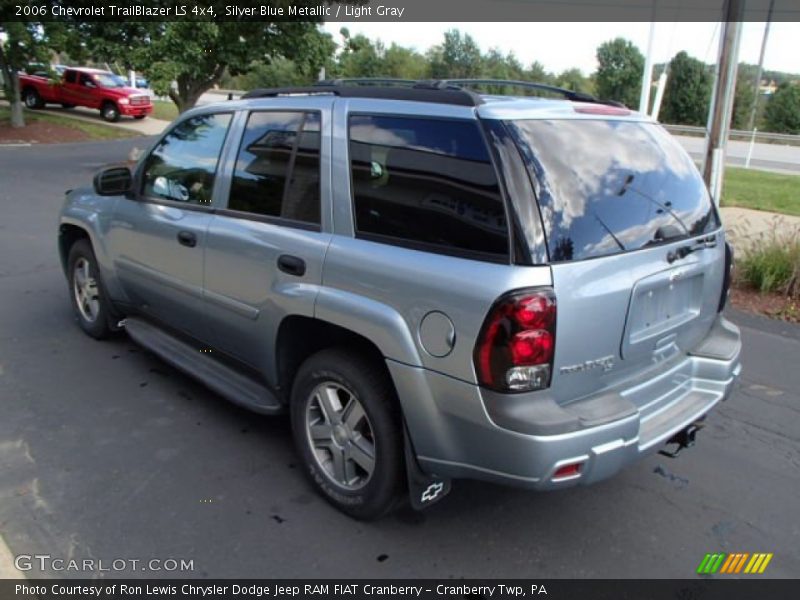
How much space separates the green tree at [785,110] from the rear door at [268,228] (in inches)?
1813

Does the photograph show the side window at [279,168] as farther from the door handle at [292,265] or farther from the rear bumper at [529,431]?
the rear bumper at [529,431]

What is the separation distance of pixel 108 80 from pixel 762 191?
83.2 ft

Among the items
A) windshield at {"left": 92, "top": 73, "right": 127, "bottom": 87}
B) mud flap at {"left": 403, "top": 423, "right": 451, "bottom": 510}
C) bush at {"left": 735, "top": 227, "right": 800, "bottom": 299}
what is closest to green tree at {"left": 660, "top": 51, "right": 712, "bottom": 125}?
windshield at {"left": 92, "top": 73, "right": 127, "bottom": 87}

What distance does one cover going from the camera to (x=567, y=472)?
239 cm

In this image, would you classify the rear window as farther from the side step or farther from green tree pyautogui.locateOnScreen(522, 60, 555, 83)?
green tree pyautogui.locateOnScreen(522, 60, 555, 83)

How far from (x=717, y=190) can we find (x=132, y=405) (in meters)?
7.06

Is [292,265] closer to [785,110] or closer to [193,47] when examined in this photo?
[193,47]

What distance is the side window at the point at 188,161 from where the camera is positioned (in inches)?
147

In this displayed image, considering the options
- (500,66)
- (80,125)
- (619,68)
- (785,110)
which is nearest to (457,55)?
(500,66)

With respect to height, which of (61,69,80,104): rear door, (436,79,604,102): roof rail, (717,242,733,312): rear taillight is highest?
(61,69,80,104): rear door

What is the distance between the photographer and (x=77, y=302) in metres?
5.17

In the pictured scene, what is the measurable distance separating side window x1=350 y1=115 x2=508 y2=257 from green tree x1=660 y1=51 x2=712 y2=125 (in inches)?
1807

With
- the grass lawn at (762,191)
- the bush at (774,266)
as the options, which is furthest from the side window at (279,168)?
the grass lawn at (762,191)

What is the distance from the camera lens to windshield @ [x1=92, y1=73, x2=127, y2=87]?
2708cm
